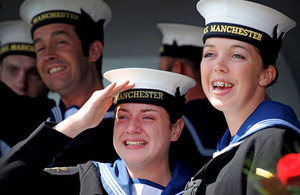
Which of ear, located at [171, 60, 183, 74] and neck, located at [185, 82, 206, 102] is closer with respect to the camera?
neck, located at [185, 82, 206, 102]

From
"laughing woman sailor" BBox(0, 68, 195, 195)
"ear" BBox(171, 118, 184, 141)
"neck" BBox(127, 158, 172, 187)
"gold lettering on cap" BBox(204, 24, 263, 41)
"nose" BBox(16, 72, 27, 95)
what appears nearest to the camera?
"gold lettering on cap" BBox(204, 24, 263, 41)

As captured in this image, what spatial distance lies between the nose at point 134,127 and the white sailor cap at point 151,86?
0.12 meters

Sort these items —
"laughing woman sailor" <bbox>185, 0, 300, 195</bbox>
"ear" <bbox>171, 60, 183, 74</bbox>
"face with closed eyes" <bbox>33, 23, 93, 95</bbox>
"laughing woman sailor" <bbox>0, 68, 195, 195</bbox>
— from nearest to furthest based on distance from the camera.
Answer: "laughing woman sailor" <bbox>185, 0, 300, 195</bbox>, "laughing woman sailor" <bbox>0, 68, 195, 195</bbox>, "face with closed eyes" <bbox>33, 23, 93, 95</bbox>, "ear" <bbox>171, 60, 183, 74</bbox>

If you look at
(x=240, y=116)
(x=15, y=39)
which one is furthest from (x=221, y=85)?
(x=15, y=39)

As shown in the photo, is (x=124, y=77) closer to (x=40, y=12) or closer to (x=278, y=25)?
(x=278, y=25)

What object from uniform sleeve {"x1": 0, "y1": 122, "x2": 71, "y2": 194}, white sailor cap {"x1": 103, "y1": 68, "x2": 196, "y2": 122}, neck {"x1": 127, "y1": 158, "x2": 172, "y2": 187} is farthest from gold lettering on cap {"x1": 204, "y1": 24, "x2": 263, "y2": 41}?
uniform sleeve {"x1": 0, "y1": 122, "x2": 71, "y2": 194}

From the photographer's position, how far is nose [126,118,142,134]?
3541mm

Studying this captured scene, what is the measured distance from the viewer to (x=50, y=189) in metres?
3.55

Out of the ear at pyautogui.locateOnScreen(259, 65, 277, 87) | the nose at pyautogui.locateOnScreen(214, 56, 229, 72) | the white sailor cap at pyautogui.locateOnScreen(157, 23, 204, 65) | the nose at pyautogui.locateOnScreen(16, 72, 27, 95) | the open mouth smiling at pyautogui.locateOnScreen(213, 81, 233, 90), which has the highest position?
the white sailor cap at pyautogui.locateOnScreen(157, 23, 204, 65)

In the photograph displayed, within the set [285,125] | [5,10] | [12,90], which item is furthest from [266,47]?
[5,10]

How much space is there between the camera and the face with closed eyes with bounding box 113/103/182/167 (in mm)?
3529

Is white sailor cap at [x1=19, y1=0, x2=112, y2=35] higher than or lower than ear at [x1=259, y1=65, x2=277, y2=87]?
higher

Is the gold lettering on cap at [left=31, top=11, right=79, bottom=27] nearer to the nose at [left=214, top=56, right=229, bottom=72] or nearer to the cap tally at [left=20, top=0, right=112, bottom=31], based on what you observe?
the cap tally at [left=20, top=0, right=112, bottom=31]

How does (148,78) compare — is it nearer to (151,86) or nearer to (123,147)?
(151,86)
